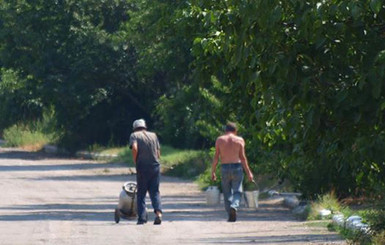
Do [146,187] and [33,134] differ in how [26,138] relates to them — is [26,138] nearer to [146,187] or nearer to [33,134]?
[33,134]

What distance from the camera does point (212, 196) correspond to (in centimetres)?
2297

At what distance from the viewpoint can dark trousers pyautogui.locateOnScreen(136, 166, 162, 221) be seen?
1816 cm

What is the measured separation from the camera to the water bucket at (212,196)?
899 inches

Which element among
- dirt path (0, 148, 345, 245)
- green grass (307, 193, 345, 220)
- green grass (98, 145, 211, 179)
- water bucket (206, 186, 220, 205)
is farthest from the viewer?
green grass (98, 145, 211, 179)

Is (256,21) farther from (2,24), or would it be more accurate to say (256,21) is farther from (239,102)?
(2,24)

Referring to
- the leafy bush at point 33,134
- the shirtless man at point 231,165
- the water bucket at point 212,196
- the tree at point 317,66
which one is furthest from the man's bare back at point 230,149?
the leafy bush at point 33,134

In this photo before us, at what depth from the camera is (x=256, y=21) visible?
9078 millimetres

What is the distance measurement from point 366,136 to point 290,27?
1196 mm

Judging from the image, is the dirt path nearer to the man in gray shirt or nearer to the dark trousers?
the dark trousers

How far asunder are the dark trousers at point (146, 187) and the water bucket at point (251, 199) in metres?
3.90

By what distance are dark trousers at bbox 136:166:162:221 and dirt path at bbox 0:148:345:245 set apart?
0.35 m

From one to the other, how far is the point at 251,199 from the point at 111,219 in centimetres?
377

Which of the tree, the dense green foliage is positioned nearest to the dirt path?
the dense green foliage

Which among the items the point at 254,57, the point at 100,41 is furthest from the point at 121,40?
the point at 254,57
